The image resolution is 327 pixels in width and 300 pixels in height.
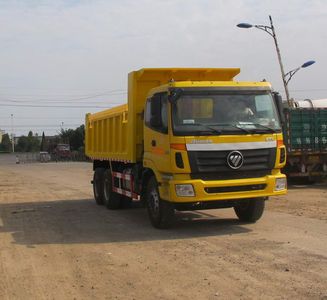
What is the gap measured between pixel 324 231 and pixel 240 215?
2044 mm

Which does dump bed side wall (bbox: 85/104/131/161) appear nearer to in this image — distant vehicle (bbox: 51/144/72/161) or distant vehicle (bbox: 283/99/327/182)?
distant vehicle (bbox: 283/99/327/182)

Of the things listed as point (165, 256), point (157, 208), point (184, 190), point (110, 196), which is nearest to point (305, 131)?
point (110, 196)

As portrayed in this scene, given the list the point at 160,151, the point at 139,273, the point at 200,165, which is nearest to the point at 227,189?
the point at 200,165

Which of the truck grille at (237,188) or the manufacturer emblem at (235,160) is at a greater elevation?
the manufacturer emblem at (235,160)

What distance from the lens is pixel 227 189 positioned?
1033 cm

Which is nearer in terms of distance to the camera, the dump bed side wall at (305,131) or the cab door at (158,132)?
the cab door at (158,132)

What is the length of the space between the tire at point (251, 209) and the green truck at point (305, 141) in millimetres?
8224

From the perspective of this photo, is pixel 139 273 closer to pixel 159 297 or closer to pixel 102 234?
pixel 159 297

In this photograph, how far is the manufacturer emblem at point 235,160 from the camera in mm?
10211

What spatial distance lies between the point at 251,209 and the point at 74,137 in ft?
318

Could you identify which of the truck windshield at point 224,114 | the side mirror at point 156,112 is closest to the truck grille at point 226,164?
the truck windshield at point 224,114

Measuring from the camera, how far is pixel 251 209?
11.6m

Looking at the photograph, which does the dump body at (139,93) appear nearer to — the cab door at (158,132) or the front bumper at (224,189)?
the cab door at (158,132)

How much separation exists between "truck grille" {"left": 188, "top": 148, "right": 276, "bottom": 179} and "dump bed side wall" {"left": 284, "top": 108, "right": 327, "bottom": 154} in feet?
30.6
